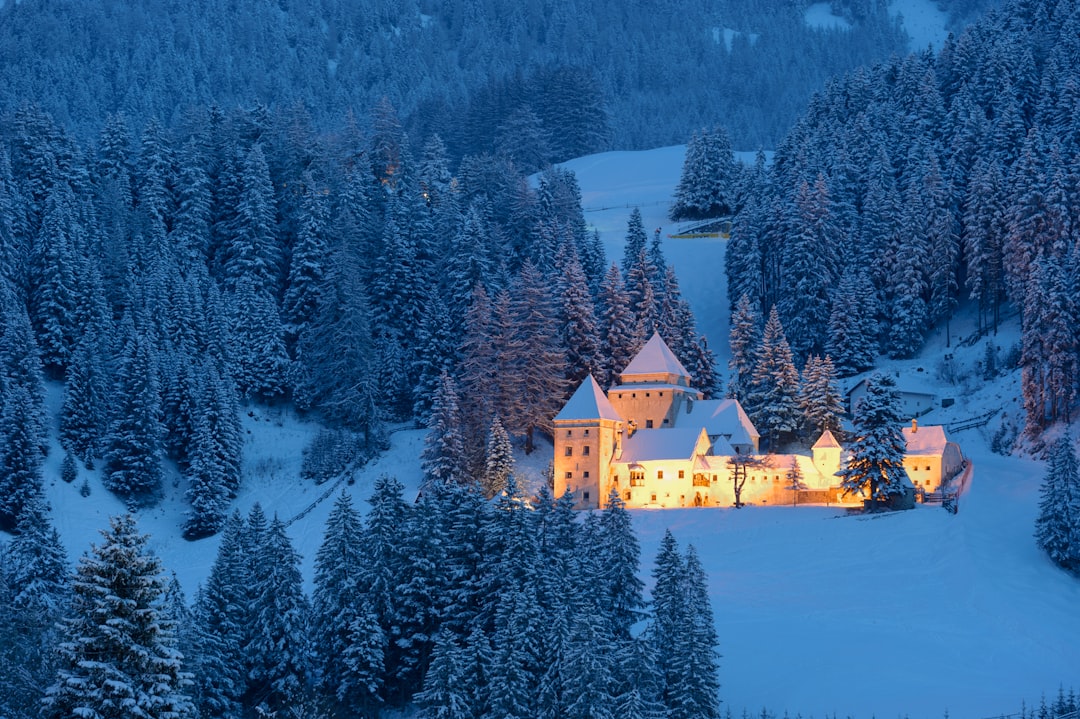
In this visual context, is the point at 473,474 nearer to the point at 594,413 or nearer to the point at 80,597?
the point at 594,413

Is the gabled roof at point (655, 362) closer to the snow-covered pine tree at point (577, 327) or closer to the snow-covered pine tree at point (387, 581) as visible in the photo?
the snow-covered pine tree at point (577, 327)

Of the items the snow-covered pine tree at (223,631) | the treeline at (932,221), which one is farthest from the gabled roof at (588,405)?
the snow-covered pine tree at (223,631)

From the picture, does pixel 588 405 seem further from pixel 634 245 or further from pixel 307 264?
pixel 634 245

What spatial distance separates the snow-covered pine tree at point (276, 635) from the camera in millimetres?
53031

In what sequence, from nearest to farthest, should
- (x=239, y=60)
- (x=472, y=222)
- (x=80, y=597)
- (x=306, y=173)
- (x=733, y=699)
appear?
(x=80, y=597), (x=733, y=699), (x=472, y=222), (x=306, y=173), (x=239, y=60)

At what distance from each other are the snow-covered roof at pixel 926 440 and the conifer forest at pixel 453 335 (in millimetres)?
4851

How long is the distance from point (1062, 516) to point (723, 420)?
18.9 metres

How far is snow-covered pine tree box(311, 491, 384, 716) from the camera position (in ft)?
173

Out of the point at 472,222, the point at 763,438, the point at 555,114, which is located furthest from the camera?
the point at 555,114

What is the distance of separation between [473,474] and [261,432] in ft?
47.9

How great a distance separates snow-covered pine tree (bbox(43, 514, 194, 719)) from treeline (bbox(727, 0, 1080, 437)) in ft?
182

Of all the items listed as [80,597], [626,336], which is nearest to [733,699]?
[80,597]

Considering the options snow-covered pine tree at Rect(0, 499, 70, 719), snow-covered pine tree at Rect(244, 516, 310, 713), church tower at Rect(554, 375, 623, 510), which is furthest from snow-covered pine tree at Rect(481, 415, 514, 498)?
snow-covered pine tree at Rect(0, 499, 70, 719)

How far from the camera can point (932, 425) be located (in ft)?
257
